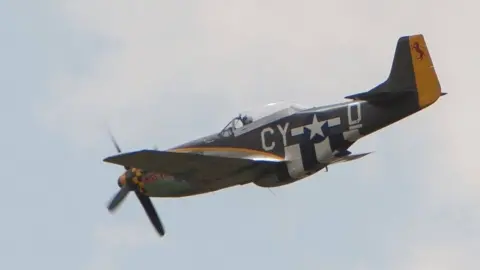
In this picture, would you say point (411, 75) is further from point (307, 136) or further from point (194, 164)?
point (194, 164)

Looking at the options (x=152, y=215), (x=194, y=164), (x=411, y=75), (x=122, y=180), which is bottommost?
(x=152, y=215)

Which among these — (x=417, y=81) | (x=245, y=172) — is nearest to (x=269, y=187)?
(x=245, y=172)

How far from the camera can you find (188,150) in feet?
187

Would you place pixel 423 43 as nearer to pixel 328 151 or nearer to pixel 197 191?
pixel 328 151

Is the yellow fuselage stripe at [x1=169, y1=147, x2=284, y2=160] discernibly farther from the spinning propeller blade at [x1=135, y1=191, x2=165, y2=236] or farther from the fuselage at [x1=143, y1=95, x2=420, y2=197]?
the spinning propeller blade at [x1=135, y1=191, x2=165, y2=236]

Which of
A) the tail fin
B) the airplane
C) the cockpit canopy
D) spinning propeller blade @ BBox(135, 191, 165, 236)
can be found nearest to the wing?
the airplane

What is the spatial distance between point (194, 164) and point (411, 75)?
5.81 meters

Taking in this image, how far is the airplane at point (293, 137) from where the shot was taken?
5438 cm

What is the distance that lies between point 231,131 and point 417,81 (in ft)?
16.6

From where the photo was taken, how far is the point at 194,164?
182 feet

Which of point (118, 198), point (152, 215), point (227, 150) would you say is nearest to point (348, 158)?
point (227, 150)

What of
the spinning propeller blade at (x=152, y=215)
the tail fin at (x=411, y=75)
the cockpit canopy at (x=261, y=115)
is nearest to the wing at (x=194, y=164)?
the cockpit canopy at (x=261, y=115)

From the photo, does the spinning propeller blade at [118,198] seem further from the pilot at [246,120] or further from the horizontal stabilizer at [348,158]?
the horizontal stabilizer at [348,158]

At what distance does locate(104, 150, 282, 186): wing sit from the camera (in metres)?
54.5
